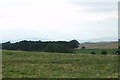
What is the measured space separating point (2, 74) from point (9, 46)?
44.8 metres

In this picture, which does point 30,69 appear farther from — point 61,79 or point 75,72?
point 61,79

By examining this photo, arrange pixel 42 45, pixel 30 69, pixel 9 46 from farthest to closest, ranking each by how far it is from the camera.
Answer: pixel 42 45
pixel 9 46
pixel 30 69

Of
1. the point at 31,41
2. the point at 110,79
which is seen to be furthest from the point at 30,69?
the point at 31,41

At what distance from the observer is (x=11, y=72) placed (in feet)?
71.2

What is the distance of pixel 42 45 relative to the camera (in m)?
69.6

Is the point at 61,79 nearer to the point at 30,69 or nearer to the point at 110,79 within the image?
the point at 110,79

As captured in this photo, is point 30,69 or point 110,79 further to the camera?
point 30,69

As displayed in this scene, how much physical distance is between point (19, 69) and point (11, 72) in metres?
1.20

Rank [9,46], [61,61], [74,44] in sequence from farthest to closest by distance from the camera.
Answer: [74,44]
[9,46]
[61,61]

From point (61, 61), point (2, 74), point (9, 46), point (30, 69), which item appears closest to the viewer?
point (2, 74)

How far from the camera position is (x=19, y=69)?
22.8 metres

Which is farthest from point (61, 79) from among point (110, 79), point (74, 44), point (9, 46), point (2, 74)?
point (74, 44)

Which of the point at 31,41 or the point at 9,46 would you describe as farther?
the point at 31,41

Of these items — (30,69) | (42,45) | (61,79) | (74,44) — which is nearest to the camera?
(61,79)
